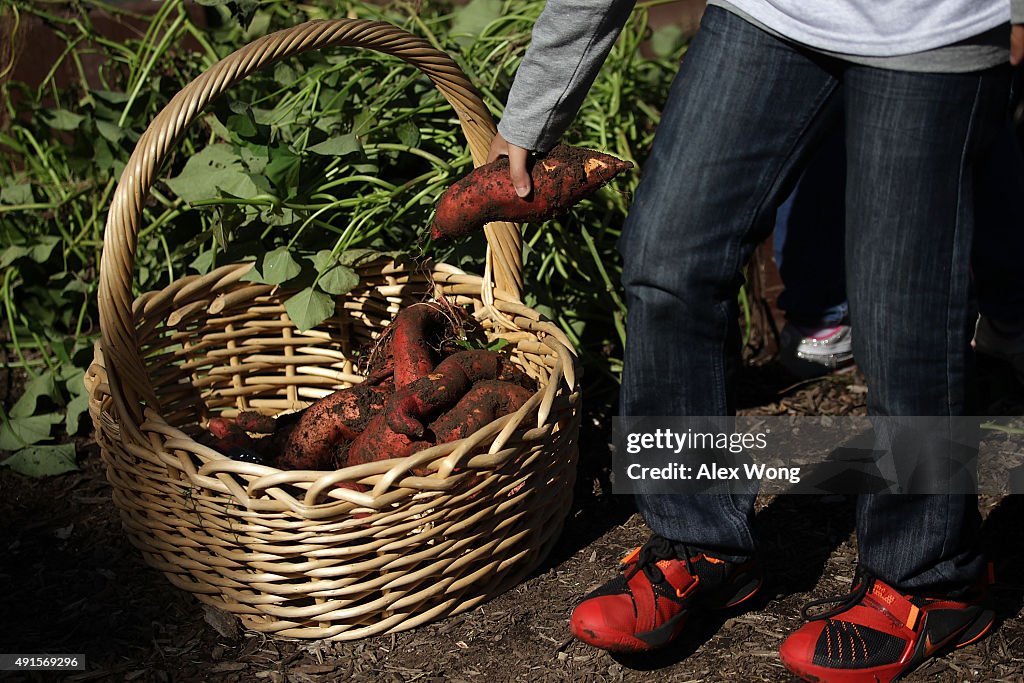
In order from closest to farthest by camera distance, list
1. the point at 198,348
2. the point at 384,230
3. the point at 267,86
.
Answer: the point at 198,348 < the point at 384,230 < the point at 267,86

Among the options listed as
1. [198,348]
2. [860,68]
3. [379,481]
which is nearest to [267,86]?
[198,348]

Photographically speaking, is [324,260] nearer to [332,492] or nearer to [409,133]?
[409,133]

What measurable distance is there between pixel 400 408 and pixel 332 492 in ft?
0.85

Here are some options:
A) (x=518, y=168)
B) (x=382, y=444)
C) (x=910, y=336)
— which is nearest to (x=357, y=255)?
(x=382, y=444)

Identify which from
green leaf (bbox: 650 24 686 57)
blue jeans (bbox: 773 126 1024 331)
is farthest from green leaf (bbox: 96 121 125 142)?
blue jeans (bbox: 773 126 1024 331)

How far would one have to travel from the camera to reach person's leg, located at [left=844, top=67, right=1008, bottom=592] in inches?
42.9

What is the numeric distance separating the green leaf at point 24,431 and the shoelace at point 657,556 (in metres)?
1.30

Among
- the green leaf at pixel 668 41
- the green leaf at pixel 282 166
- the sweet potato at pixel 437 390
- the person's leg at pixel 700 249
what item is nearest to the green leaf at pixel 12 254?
the green leaf at pixel 282 166

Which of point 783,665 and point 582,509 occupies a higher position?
point 582,509

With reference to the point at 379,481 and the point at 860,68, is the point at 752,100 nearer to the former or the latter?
the point at 860,68

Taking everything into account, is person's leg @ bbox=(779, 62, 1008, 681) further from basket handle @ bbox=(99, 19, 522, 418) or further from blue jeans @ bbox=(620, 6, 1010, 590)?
basket handle @ bbox=(99, 19, 522, 418)

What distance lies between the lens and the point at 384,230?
2066 millimetres

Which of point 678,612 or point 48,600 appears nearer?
point 678,612

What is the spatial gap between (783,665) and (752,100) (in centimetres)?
83
